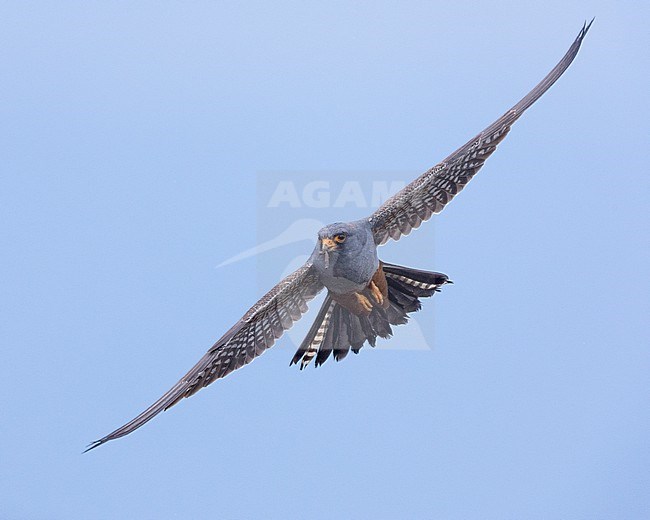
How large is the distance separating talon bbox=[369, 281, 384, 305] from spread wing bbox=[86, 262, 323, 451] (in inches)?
20.1

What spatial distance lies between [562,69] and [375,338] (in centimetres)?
310

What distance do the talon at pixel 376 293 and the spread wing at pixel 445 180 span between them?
1.80 ft

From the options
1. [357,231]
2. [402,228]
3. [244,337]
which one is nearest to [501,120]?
[402,228]

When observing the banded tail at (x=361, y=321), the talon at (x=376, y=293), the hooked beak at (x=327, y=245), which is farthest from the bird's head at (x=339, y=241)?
the banded tail at (x=361, y=321)

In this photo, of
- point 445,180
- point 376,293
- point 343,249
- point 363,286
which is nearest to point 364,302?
point 376,293

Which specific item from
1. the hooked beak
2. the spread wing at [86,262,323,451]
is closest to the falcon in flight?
the spread wing at [86,262,323,451]

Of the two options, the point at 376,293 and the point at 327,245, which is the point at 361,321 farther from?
the point at 327,245

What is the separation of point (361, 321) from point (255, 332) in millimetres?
1037

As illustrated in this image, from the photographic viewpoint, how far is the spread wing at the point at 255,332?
782 centimetres

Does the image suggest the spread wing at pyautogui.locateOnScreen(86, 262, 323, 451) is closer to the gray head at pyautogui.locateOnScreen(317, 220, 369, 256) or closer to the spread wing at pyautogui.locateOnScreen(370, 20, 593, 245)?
the gray head at pyautogui.locateOnScreen(317, 220, 369, 256)

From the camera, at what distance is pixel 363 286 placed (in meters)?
8.34

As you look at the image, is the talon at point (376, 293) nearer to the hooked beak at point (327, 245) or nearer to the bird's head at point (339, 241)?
the bird's head at point (339, 241)

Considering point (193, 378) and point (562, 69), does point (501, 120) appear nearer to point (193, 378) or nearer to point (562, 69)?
point (562, 69)

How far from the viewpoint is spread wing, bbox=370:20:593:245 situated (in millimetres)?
8789
